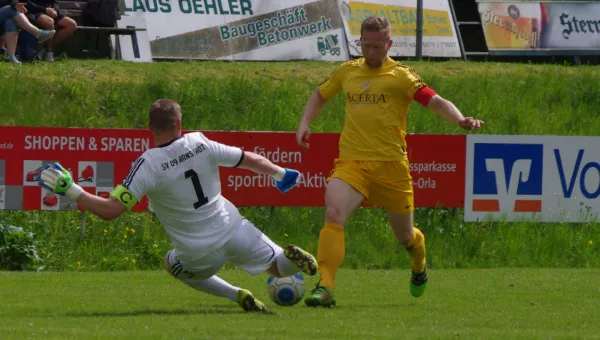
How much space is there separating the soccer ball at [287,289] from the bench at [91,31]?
11187 mm

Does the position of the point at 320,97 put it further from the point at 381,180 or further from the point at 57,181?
the point at 57,181

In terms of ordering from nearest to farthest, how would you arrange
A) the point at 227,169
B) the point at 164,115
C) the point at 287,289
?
the point at 164,115 < the point at 287,289 < the point at 227,169

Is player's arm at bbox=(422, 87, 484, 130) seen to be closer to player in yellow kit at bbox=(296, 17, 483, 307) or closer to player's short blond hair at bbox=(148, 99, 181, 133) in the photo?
player in yellow kit at bbox=(296, 17, 483, 307)

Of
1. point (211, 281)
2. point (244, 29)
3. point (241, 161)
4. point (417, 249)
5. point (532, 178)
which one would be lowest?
point (532, 178)

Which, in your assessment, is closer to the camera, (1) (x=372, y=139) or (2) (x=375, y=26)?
(2) (x=375, y=26)

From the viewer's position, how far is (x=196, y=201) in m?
8.05

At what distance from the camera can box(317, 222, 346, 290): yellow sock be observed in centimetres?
890

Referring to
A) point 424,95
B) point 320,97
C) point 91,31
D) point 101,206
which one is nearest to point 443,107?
Result: point 424,95

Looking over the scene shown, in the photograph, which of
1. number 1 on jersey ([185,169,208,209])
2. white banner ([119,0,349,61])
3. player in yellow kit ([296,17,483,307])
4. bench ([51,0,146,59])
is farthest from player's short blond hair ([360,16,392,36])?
white banner ([119,0,349,61])

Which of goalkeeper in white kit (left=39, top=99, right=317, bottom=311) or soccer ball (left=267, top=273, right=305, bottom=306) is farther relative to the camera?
soccer ball (left=267, top=273, right=305, bottom=306)

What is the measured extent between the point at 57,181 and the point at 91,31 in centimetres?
1296

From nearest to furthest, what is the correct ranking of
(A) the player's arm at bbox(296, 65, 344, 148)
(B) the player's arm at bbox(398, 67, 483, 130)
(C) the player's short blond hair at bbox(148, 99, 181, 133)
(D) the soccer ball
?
(C) the player's short blond hair at bbox(148, 99, 181, 133) < (D) the soccer ball < (B) the player's arm at bbox(398, 67, 483, 130) < (A) the player's arm at bbox(296, 65, 344, 148)

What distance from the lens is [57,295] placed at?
392 inches

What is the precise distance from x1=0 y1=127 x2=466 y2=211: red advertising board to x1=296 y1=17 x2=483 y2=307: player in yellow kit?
473 cm
